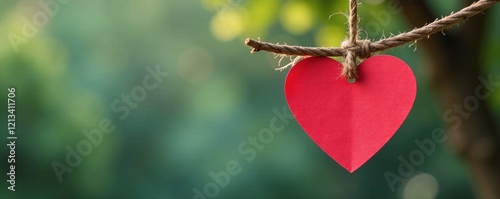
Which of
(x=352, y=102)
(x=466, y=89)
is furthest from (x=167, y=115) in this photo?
(x=352, y=102)

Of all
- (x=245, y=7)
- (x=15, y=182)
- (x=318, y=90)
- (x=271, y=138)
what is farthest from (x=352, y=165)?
(x=15, y=182)

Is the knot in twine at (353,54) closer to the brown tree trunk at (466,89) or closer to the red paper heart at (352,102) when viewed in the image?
the red paper heart at (352,102)

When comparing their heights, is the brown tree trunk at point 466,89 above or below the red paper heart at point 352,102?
above

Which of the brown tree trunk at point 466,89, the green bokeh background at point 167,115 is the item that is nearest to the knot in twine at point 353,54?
the brown tree trunk at point 466,89

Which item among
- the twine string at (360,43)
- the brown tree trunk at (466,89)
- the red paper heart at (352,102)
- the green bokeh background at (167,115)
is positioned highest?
the green bokeh background at (167,115)

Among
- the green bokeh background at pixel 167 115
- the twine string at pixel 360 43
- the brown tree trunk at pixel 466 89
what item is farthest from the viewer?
the green bokeh background at pixel 167 115

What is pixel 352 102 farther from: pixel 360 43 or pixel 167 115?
pixel 167 115
